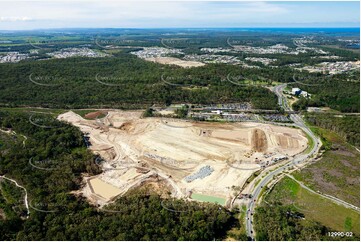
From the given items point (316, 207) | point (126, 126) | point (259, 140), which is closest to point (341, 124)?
point (259, 140)

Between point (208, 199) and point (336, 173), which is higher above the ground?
point (336, 173)

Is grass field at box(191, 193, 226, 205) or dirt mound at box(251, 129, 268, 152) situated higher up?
dirt mound at box(251, 129, 268, 152)

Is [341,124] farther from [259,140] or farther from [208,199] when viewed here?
[208,199]

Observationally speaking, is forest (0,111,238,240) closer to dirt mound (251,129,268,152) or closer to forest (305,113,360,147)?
dirt mound (251,129,268,152)

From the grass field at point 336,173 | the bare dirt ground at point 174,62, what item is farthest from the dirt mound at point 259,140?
the bare dirt ground at point 174,62

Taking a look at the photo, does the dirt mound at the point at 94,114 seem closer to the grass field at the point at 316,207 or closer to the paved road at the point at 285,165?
the paved road at the point at 285,165

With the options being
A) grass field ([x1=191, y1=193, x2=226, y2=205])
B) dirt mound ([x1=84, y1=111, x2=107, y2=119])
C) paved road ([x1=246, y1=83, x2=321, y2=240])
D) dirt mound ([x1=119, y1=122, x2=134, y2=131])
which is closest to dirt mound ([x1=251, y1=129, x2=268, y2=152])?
paved road ([x1=246, y1=83, x2=321, y2=240])
